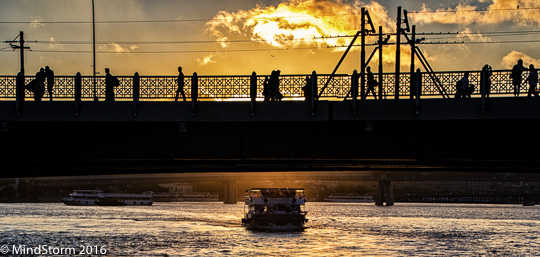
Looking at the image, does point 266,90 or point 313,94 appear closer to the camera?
point 313,94

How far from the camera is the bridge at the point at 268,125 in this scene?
32906 mm

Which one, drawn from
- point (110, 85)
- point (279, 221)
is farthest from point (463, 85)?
point (279, 221)

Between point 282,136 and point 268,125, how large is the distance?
66.2 inches

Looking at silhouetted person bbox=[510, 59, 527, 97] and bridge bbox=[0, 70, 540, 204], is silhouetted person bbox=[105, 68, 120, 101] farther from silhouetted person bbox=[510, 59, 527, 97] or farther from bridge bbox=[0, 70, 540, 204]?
silhouetted person bbox=[510, 59, 527, 97]

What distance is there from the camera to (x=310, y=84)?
34.5 m

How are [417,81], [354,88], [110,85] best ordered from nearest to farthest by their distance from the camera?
[417,81], [354,88], [110,85]

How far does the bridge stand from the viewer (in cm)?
3291

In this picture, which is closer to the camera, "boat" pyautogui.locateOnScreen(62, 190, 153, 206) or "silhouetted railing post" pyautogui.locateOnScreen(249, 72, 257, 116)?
"silhouetted railing post" pyautogui.locateOnScreen(249, 72, 257, 116)

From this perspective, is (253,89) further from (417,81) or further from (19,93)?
(19,93)

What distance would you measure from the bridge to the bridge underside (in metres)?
0.04

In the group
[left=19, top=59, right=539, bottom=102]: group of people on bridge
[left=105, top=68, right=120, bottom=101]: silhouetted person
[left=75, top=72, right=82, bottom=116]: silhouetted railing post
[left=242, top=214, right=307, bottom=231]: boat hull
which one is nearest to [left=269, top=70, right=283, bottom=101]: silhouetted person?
[left=19, top=59, right=539, bottom=102]: group of people on bridge

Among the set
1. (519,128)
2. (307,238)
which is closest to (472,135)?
(519,128)

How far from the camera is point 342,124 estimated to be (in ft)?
111

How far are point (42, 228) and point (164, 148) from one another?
4637 cm
